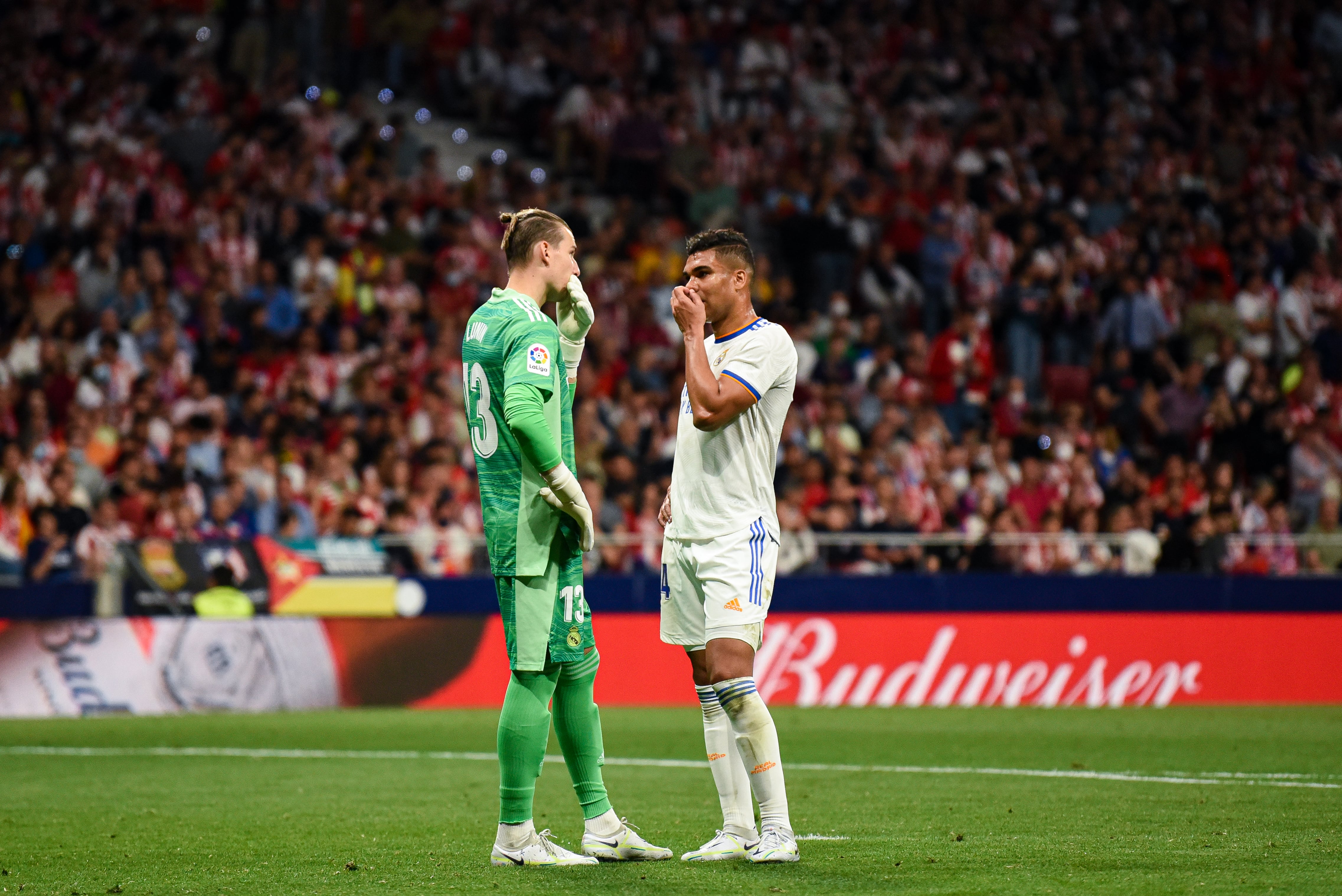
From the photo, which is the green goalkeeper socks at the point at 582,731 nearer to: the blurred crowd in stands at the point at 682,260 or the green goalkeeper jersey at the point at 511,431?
the green goalkeeper jersey at the point at 511,431

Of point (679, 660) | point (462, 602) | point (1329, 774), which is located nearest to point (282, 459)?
point (462, 602)

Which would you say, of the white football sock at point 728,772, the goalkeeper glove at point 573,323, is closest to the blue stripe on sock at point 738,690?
the white football sock at point 728,772

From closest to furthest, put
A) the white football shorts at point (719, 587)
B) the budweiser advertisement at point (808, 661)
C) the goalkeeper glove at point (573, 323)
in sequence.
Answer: the white football shorts at point (719, 587)
the goalkeeper glove at point (573, 323)
the budweiser advertisement at point (808, 661)

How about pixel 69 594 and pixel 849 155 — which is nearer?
pixel 69 594

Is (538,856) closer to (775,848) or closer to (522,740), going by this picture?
(522,740)

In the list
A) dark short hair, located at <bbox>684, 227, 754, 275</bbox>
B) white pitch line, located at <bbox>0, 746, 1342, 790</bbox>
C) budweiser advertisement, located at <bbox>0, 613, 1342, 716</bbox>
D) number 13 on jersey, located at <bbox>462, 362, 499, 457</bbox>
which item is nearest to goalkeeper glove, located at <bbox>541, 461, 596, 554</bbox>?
number 13 on jersey, located at <bbox>462, 362, 499, 457</bbox>

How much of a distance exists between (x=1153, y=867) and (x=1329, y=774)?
13.0 ft

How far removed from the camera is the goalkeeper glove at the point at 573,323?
6941mm

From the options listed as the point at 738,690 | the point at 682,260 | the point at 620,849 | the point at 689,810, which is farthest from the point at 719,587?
the point at 682,260

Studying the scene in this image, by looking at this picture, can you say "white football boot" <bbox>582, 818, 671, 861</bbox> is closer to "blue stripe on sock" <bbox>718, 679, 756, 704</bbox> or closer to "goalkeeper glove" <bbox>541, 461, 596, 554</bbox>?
"blue stripe on sock" <bbox>718, 679, 756, 704</bbox>

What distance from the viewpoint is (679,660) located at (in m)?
15.6

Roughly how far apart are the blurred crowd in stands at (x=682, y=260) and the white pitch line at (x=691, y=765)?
3657mm

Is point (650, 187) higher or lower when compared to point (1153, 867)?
higher

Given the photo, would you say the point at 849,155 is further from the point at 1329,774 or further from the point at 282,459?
the point at 1329,774
